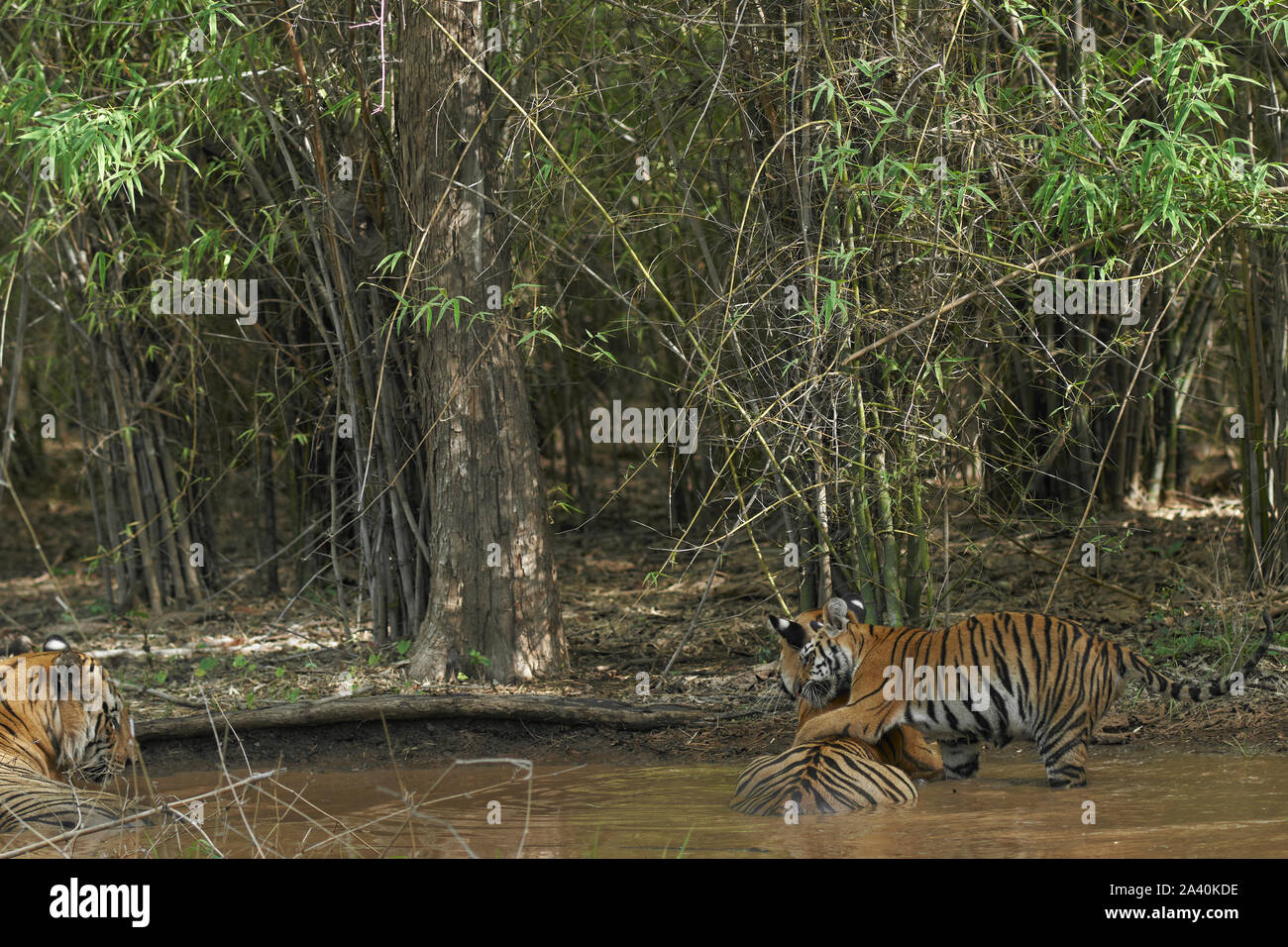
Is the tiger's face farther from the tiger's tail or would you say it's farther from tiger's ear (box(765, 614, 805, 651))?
the tiger's tail

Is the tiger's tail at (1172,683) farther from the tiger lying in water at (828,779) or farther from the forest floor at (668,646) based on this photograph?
the tiger lying in water at (828,779)

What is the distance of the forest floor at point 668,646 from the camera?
5.32 m

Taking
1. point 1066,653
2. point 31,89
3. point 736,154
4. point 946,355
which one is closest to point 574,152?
point 736,154

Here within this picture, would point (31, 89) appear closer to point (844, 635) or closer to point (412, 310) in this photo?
point (412, 310)

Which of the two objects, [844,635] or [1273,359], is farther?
[1273,359]

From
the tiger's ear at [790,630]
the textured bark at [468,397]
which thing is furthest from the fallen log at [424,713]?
the tiger's ear at [790,630]

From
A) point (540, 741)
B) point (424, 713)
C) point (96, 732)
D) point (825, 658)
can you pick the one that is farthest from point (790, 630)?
point (96, 732)

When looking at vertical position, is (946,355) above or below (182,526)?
above

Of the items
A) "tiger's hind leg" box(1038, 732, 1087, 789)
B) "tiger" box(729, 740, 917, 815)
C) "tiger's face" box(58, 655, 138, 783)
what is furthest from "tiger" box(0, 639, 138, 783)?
"tiger's hind leg" box(1038, 732, 1087, 789)

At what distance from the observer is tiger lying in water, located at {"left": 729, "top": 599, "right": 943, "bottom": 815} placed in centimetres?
415

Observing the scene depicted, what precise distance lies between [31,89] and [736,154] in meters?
3.11

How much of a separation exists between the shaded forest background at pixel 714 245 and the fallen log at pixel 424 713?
0.69 metres

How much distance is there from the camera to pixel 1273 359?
6.14 m

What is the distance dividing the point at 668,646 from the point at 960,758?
→ 223 cm
